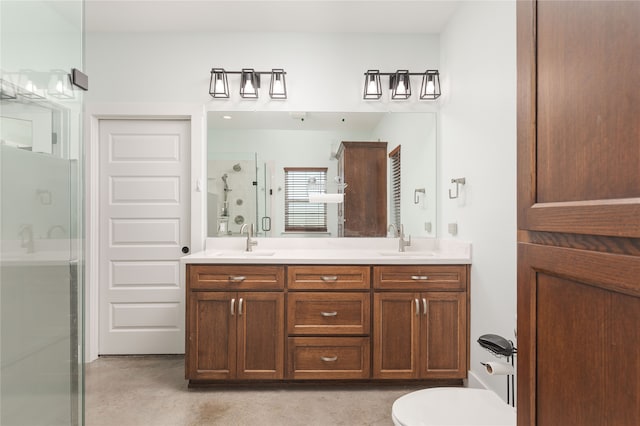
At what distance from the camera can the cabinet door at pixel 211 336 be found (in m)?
2.44

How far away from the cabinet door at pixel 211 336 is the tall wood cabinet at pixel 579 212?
6.54ft

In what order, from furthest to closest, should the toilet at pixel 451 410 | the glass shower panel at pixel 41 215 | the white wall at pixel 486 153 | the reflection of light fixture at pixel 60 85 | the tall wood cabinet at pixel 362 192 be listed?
1. the tall wood cabinet at pixel 362 192
2. the white wall at pixel 486 153
3. the toilet at pixel 451 410
4. the reflection of light fixture at pixel 60 85
5. the glass shower panel at pixel 41 215

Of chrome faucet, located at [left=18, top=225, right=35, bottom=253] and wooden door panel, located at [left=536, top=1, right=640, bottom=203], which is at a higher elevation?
wooden door panel, located at [left=536, top=1, right=640, bottom=203]

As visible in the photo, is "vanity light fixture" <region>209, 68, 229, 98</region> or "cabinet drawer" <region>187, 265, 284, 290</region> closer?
"cabinet drawer" <region>187, 265, 284, 290</region>

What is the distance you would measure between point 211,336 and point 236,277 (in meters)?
0.40

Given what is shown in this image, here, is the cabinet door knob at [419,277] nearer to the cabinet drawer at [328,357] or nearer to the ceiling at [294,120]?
the cabinet drawer at [328,357]

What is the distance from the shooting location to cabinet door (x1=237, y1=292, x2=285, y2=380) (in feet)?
8.04

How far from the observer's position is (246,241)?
3.08m

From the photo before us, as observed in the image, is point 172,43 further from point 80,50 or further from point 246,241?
point 80,50

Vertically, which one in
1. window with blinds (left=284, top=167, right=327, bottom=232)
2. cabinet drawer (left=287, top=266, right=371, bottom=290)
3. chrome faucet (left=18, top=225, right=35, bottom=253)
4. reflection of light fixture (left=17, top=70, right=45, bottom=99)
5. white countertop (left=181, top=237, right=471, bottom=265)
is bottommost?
cabinet drawer (left=287, top=266, right=371, bottom=290)

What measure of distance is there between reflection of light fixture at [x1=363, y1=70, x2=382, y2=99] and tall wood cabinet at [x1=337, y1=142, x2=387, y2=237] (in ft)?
1.25

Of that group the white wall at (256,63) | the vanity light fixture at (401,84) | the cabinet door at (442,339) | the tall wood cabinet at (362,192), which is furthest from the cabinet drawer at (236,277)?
the vanity light fixture at (401,84)

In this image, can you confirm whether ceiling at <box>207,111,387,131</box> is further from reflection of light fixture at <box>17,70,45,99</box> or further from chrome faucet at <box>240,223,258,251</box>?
reflection of light fixture at <box>17,70,45,99</box>

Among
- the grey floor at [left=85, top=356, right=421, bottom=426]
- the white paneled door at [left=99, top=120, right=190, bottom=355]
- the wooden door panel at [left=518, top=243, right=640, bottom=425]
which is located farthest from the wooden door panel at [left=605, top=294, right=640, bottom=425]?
the white paneled door at [left=99, top=120, right=190, bottom=355]
